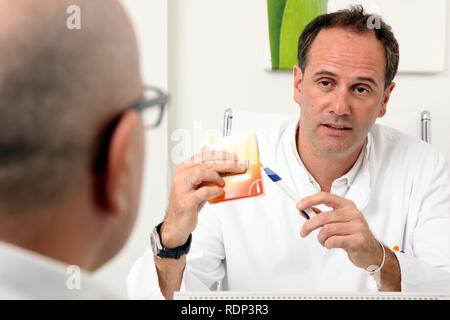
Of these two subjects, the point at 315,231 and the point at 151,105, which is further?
the point at 315,231

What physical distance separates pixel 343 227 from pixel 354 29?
14.5 inches

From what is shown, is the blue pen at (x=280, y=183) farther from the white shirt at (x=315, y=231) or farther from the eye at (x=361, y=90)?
the eye at (x=361, y=90)

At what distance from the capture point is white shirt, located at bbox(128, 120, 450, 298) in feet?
3.09

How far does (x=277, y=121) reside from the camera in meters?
1.08

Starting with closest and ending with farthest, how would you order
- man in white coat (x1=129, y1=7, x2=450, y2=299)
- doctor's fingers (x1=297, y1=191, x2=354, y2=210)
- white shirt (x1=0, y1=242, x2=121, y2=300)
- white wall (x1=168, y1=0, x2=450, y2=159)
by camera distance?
1. white shirt (x1=0, y1=242, x2=121, y2=300)
2. doctor's fingers (x1=297, y1=191, x2=354, y2=210)
3. man in white coat (x1=129, y1=7, x2=450, y2=299)
4. white wall (x1=168, y1=0, x2=450, y2=159)

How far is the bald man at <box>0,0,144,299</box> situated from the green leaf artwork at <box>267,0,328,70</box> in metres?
0.70

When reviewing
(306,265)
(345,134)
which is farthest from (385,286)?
(345,134)

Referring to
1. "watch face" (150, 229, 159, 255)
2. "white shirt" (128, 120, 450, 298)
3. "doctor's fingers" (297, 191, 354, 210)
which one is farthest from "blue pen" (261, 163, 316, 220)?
"watch face" (150, 229, 159, 255)

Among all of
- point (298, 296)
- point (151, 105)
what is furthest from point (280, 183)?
point (151, 105)

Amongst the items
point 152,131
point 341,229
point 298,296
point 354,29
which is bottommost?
point 298,296

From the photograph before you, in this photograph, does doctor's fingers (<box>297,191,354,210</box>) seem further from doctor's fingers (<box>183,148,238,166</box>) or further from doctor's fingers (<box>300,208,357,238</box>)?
A: doctor's fingers (<box>183,148,238,166</box>)

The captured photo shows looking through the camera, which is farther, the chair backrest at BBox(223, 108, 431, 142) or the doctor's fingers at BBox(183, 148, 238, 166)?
the chair backrest at BBox(223, 108, 431, 142)

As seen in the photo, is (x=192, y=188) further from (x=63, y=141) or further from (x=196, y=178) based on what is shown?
(x=63, y=141)

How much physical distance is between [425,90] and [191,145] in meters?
0.44
